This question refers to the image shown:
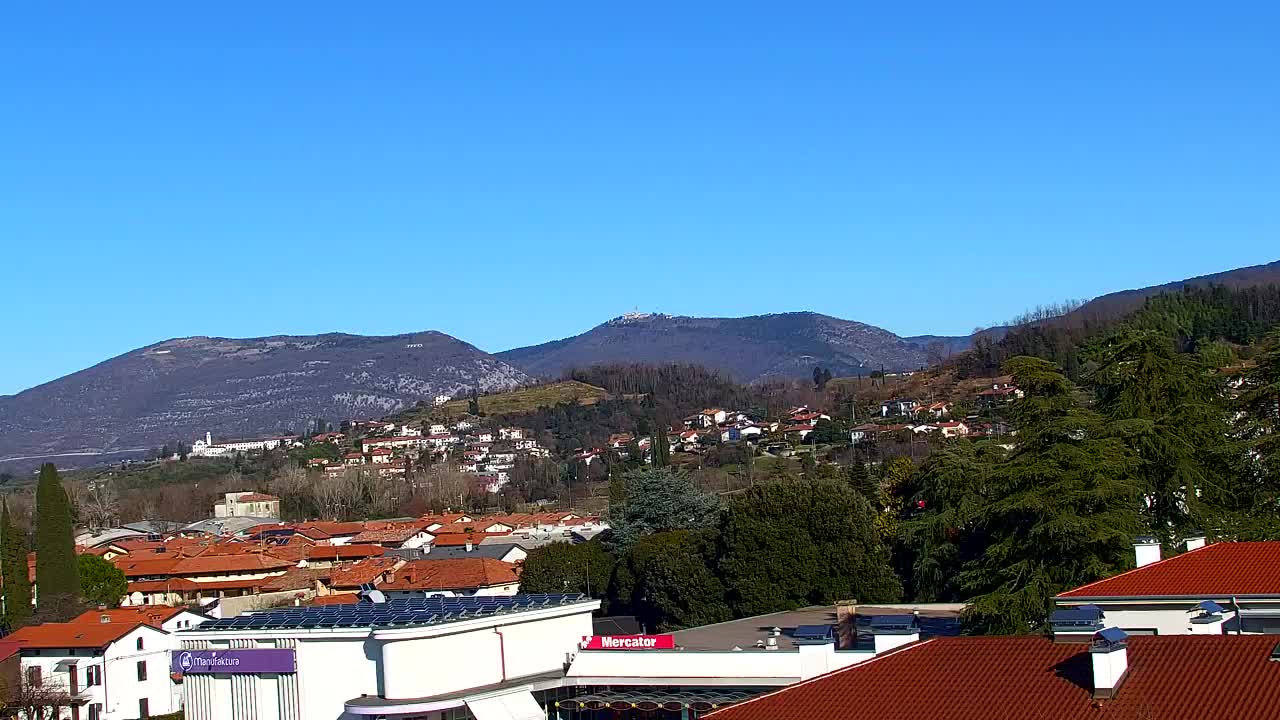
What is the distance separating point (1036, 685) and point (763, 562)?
34.2m

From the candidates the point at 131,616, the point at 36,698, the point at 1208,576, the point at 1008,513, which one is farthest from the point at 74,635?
the point at 1208,576

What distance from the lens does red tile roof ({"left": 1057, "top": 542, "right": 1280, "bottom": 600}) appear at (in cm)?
2025

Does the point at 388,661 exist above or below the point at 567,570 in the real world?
above

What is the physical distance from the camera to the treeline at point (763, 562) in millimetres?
49375

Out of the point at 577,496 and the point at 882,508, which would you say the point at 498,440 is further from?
the point at 882,508

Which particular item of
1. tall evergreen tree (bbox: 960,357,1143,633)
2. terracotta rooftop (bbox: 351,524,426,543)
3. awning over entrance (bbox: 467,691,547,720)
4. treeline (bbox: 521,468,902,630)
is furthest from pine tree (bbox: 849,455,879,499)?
awning over entrance (bbox: 467,691,547,720)

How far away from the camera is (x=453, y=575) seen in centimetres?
6091

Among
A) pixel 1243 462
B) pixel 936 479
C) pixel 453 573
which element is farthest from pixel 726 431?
pixel 1243 462

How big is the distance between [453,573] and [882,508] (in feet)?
59.1

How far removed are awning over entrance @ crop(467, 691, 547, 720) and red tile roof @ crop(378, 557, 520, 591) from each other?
32.5 m

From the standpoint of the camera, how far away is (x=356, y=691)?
27797 millimetres

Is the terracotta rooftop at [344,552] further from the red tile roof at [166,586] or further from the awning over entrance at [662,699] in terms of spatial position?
the awning over entrance at [662,699]

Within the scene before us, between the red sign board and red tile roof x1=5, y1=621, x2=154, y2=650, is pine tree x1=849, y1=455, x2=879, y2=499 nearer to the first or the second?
red tile roof x1=5, y1=621, x2=154, y2=650

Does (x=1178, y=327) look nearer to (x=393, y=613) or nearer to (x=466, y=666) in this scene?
(x=393, y=613)
